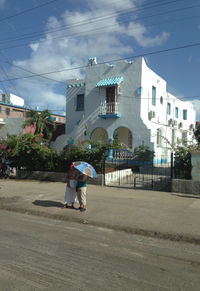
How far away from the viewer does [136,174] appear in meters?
15.5

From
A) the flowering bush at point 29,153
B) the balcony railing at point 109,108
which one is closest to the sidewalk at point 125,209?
the flowering bush at point 29,153

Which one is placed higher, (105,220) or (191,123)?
(191,123)

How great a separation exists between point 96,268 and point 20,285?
1144mm

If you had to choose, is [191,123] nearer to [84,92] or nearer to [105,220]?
[84,92]

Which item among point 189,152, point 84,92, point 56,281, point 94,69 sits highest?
point 94,69

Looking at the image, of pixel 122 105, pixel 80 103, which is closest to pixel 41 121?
pixel 80 103

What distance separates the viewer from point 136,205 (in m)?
8.55

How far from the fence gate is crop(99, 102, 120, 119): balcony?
3105 mm

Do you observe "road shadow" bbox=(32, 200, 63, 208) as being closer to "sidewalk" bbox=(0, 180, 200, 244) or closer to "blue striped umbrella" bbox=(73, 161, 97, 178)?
"sidewalk" bbox=(0, 180, 200, 244)

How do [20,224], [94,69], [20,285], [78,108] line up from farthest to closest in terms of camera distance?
[78,108], [94,69], [20,224], [20,285]


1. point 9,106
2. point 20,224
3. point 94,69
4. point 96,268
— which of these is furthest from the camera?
point 9,106

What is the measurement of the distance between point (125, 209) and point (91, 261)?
387cm

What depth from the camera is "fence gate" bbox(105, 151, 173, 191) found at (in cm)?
1233

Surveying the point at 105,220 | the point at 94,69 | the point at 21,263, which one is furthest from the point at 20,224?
the point at 94,69
